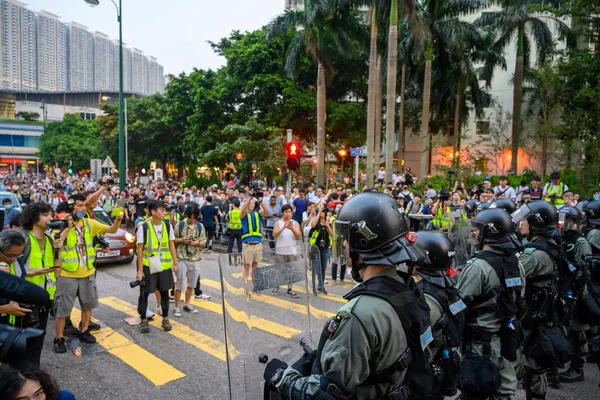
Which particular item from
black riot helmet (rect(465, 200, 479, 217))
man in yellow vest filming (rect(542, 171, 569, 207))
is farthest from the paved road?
man in yellow vest filming (rect(542, 171, 569, 207))

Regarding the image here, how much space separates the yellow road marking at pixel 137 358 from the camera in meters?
5.21

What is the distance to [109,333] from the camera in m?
6.64

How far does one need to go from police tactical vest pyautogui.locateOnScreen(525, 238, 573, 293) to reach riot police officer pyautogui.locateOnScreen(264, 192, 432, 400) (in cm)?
266

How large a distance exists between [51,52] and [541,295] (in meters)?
190

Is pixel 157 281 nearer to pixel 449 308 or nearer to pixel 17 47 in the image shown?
pixel 449 308

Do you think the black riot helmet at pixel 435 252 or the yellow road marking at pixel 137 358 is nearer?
the black riot helmet at pixel 435 252

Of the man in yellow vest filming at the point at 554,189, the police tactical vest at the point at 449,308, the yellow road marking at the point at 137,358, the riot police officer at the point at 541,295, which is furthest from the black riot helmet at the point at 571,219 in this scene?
the man in yellow vest filming at the point at 554,189

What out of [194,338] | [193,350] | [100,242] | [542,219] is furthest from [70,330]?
[542,219]

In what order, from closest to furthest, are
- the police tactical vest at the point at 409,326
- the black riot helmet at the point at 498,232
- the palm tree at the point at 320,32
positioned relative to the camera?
the police tactical vest at the point at 409,326, the black riot helmet at the point at 498,232, the palm tree at the point at 320,32

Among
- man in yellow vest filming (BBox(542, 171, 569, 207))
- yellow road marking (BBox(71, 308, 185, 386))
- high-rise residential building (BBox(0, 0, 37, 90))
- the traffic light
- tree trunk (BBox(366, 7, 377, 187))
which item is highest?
high-rise residential building (BBox(0, 0, 37, 90))

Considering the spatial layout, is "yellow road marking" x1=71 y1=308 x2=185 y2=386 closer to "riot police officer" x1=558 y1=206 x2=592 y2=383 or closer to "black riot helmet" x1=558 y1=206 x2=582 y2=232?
"riot police officer" x1=558 y1=206 x2=592 y2=383

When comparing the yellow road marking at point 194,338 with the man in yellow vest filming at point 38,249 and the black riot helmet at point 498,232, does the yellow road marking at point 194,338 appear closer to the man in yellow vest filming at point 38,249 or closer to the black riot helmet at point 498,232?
the man in yellow vest filming at point 38,249

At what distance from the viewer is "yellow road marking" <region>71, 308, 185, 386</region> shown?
5215 mm

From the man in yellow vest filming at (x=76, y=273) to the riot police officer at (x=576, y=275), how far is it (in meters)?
6.08
